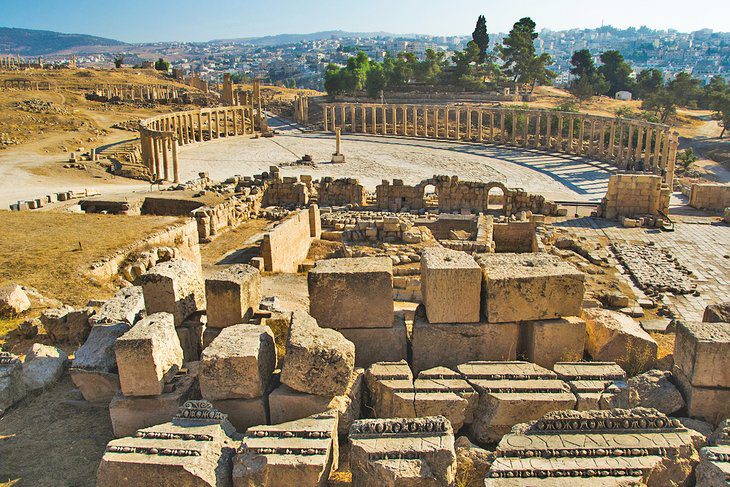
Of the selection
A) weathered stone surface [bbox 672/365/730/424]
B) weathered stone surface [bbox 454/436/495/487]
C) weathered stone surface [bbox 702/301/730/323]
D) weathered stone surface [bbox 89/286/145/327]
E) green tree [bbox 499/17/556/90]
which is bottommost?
weathered stone surface [bbox 454/436/495/487]

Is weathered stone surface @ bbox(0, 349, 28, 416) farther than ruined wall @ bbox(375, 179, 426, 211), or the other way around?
ruined wall @ bbox(375, 179, 426, 211)

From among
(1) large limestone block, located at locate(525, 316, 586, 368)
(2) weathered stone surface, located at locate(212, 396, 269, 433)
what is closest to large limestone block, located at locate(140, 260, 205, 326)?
(2) weathered stone surface, located at locate(212, 396, 269, 433)

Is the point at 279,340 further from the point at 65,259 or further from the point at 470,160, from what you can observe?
the point at 470,160

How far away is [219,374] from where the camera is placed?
6.60m

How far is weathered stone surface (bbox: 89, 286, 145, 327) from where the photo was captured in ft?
28.2

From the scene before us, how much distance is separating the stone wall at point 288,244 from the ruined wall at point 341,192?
27.1ft

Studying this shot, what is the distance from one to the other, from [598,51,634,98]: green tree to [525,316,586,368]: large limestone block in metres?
90.7

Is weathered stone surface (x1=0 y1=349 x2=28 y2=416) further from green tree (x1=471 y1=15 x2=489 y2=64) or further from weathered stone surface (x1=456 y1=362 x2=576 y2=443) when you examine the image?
green tree (x1=471 y1=15 x2=489 y2=64)

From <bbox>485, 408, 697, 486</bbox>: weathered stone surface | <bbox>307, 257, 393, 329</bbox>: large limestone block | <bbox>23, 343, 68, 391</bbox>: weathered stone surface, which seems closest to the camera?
<bbox>485, 408, 697, 486</bbox>: weathered stone surface

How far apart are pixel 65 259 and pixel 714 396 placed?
554 inches

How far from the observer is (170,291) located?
837cm

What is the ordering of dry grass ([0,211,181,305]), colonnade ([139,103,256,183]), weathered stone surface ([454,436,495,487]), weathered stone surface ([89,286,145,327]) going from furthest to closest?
1. colonnade ([139,103,256,183])
2. dry grass ([0,211,181,305])
3. weathered stone surface ([89,286,145,327])
4. weathered stone surface ([454,436,495,487])

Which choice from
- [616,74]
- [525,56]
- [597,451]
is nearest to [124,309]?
[597,451]

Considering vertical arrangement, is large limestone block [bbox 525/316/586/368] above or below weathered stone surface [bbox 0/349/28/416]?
above
